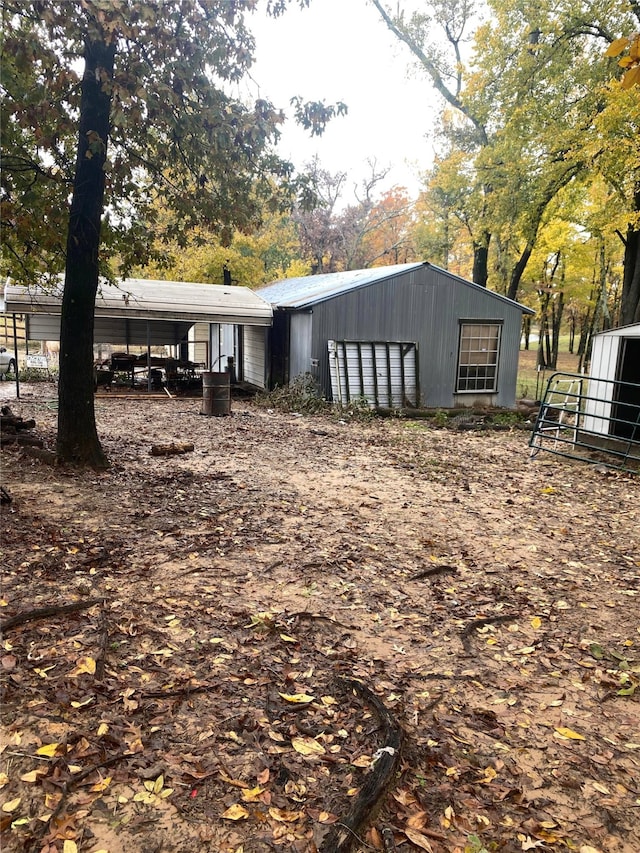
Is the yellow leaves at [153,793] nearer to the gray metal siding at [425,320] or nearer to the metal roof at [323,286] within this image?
the gray metal siding at [425,320]

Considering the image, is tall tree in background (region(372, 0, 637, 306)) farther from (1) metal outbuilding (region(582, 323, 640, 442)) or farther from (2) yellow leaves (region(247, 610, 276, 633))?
(2) yellow leaves (region(247, 610, 276, 633))

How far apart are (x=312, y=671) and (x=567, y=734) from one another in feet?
4.52

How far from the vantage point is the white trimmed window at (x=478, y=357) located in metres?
16.4

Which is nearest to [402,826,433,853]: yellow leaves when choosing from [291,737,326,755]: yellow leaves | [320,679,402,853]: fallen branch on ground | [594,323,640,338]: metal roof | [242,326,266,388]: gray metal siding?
[320,679,402,853]: fallen branch on ground

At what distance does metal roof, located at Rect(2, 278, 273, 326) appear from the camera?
A: 14.6 metres

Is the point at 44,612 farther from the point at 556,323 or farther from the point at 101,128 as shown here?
the point at 556,323

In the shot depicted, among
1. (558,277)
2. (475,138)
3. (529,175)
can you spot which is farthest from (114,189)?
(558,277)

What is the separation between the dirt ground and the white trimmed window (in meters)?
9.59

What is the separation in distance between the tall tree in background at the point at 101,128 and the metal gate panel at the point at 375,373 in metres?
6.80

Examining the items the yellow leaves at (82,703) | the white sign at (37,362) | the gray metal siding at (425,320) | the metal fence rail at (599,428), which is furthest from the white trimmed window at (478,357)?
the yellow leaves at (82,703)

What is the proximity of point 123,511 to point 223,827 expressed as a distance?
13.8 feet

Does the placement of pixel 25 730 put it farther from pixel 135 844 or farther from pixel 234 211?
pixel 234 211

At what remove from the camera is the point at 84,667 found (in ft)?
10.8

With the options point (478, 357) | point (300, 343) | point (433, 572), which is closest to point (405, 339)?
point (478, 357)
